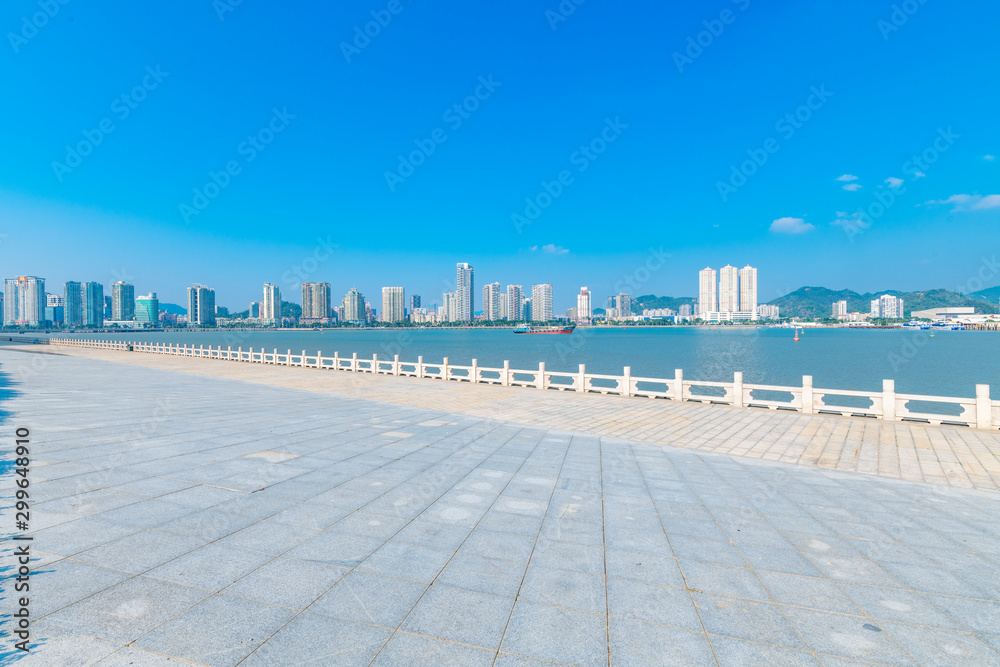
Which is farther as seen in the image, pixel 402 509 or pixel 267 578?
pixel 402 509

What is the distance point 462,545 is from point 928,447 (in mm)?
10929

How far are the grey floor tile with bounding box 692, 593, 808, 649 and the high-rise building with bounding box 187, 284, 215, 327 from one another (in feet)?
710

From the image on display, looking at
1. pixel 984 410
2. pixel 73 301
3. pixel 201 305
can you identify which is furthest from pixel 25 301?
pixel 984 410

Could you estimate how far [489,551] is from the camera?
4418mm

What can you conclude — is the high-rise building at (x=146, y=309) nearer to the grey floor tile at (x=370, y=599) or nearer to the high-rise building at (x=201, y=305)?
the high-rise building at (x=201, y=305)

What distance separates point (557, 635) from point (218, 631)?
225 centimetres

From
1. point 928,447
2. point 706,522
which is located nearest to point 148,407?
point 706,522

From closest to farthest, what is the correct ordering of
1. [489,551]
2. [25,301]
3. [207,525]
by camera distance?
[489,551], [207,525], [25,301]

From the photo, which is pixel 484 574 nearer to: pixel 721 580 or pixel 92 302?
pixel 721 580

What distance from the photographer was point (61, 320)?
19012 centimetres

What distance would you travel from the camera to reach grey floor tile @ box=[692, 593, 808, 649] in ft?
10.6

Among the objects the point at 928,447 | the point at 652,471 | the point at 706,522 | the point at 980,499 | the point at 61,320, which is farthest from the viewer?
the point at 61,320

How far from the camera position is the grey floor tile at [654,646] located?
2.94 m

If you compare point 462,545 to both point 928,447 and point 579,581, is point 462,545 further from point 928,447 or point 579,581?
point 928,447
